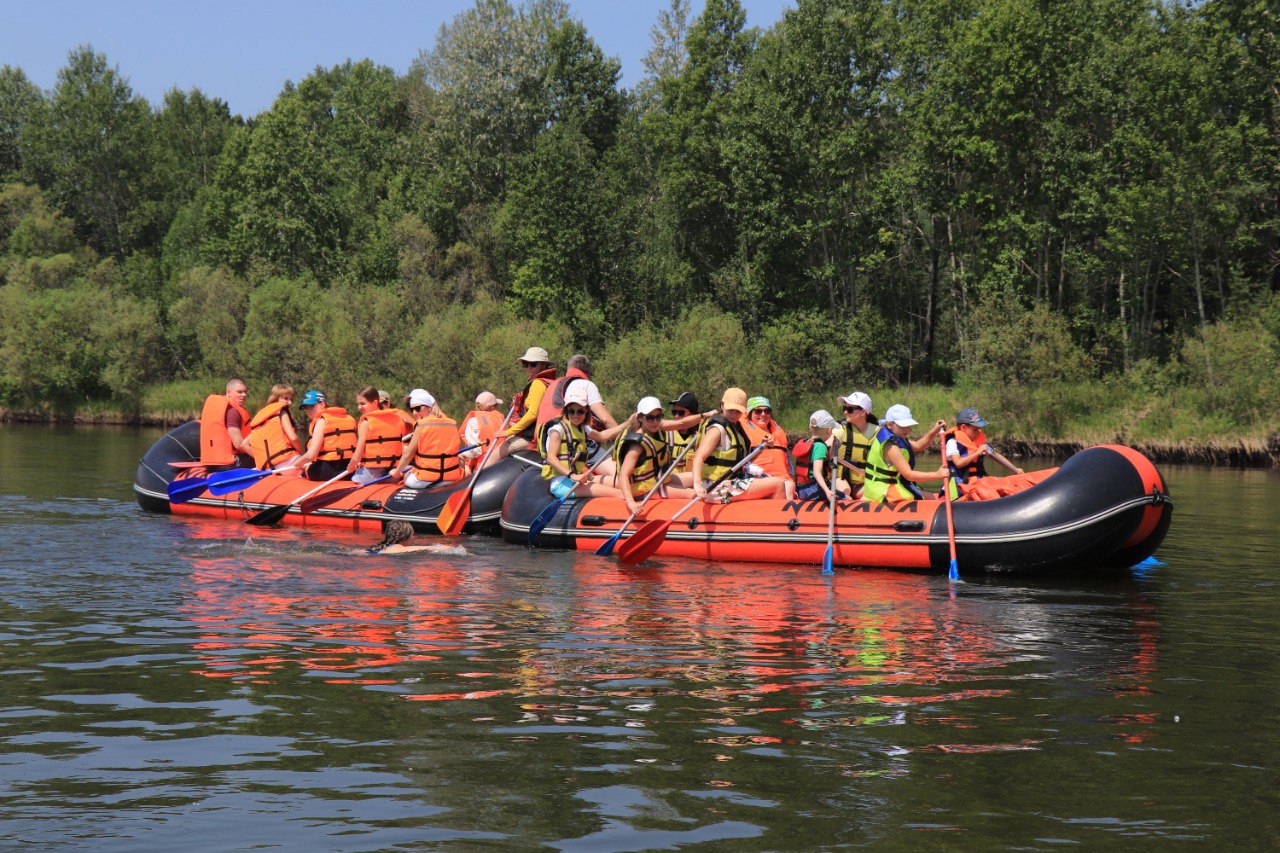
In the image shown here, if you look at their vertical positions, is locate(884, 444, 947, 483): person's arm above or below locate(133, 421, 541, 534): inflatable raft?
above

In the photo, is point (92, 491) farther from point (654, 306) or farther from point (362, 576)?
point (654, 306)

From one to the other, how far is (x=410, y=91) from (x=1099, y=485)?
46.6 meters

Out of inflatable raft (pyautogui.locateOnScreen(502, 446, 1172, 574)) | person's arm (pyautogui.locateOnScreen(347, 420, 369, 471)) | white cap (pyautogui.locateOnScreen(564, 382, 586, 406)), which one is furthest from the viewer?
person's arm (pyautogui.locateOnScreen(347, 420, 369, 471))

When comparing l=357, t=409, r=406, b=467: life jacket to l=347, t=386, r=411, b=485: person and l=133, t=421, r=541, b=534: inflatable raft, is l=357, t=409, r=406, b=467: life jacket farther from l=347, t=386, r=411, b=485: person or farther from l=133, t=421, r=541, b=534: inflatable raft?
l=133, t=421, r=541, b=534: inflatable raft

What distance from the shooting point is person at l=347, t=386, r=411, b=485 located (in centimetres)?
1391

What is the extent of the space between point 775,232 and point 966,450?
23.2 meters

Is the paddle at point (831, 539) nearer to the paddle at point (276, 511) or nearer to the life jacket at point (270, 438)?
the paddle at point (276, 511)

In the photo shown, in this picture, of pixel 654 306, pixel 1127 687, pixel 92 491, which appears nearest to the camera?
pixel 1127 687

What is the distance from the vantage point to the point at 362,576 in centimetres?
1048

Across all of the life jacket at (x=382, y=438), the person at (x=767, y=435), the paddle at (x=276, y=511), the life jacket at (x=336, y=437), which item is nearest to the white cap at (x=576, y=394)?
the person at (x=767, y=435)

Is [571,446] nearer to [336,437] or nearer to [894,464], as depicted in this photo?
→ [894,464]

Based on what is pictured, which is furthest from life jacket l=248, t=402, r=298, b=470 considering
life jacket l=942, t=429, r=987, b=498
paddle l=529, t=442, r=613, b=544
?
life jacket l=942, t=429, r=987, b=498

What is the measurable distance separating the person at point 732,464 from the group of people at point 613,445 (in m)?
0.01

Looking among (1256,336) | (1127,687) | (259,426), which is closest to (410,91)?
(1256,336)
